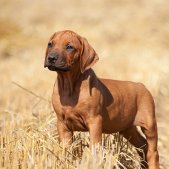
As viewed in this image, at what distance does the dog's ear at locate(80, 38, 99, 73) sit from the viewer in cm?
655

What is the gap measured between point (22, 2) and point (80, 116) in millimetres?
19563

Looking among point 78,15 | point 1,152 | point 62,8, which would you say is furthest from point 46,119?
point 62,8

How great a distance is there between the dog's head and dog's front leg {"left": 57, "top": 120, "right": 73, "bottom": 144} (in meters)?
0.62

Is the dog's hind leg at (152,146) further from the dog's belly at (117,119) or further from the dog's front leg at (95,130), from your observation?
the dog's front leg at (95,130)

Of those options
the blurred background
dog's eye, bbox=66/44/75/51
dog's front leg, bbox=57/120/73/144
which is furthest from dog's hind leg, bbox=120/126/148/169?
dog's eye, bbox=66/44/75/51

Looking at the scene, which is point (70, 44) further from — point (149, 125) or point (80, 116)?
point (149, 125)

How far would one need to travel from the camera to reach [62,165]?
6301 millimetres

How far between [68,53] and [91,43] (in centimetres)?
1079

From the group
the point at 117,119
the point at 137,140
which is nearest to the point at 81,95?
the point at 117,119

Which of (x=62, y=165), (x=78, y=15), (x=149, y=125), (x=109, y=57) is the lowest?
(x=62, y=165)

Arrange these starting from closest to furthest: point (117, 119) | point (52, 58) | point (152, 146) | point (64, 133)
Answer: point (52, 58) → point (64, 133) → point (117, 119) → point (152, 146)

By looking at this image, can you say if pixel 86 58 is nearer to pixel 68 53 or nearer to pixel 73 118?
pixel 68 53

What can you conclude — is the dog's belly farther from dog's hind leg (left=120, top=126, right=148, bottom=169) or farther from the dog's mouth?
→ the dog's mouth

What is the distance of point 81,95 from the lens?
6.59 m
